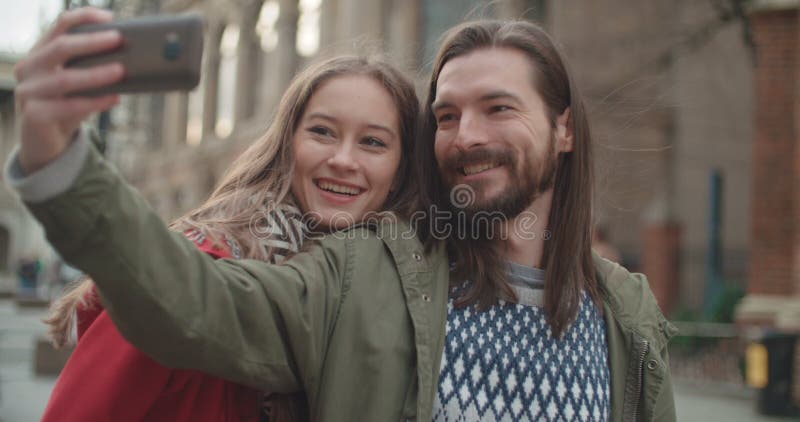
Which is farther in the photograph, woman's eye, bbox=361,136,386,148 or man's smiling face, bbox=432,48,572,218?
woman's eye, bbox=361,136,386,148

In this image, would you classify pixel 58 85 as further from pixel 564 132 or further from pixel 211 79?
pixel 211 79

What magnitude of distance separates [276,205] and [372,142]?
393 millimetres

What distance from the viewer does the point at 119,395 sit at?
184cm

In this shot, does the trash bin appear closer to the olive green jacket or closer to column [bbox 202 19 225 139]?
the olive green jacket

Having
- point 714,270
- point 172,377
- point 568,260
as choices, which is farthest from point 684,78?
point 172,377

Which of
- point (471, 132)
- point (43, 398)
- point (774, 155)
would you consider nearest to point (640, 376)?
point (471, 132)

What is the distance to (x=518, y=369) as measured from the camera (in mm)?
2227

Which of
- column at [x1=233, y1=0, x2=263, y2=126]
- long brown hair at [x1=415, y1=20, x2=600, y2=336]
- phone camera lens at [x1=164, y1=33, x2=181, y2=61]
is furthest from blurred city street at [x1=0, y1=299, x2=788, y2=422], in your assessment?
column at [x1=233, y1=0, x2=263, y2=126]

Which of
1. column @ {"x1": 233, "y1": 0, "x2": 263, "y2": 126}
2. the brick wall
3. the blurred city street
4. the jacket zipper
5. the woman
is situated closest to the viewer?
the woman

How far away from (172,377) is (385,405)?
0.54 m

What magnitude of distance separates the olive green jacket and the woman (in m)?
0.17

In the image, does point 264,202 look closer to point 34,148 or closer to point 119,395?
point 119,395

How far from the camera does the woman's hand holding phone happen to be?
4.36 ft

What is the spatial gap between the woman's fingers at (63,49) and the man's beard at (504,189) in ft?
4.14
